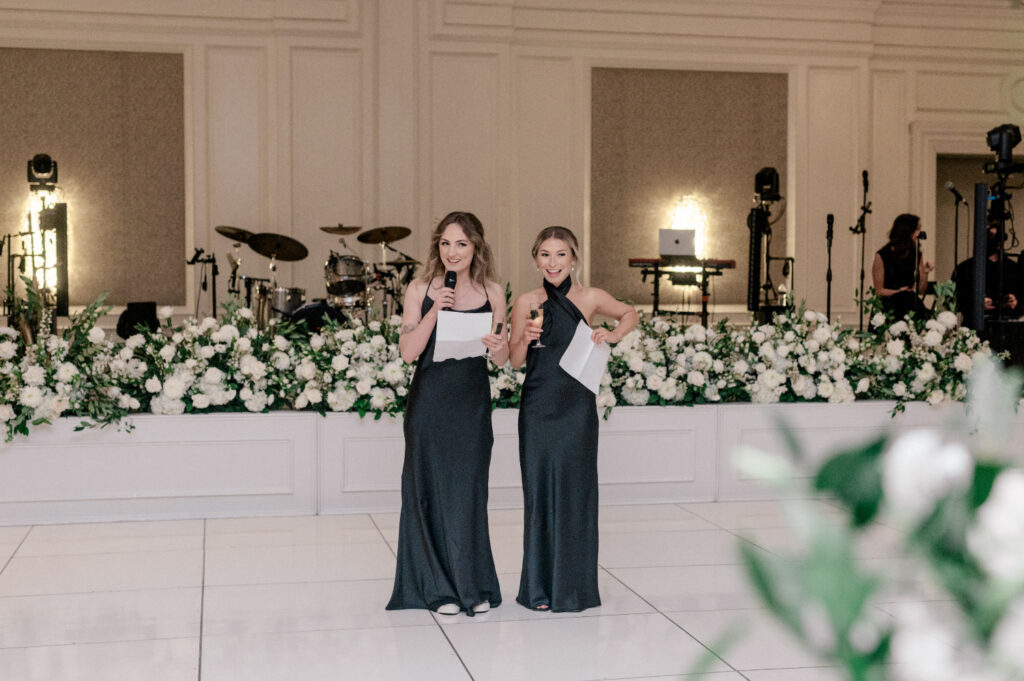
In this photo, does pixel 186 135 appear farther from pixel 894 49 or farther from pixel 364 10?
pixel 894 49

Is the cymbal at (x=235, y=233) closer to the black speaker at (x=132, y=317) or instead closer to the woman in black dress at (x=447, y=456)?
the black speaker at (x=132, y=317)

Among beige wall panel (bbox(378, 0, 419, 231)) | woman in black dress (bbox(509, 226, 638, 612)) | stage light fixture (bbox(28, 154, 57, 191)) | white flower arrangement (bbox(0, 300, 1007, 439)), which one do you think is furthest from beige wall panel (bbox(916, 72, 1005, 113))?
woman in black dress (bbox(509, 226, 638, 612))

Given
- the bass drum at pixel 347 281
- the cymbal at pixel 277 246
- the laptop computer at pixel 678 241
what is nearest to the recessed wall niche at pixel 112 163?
the cymbal at pixel 277 246

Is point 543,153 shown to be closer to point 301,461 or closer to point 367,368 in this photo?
point 367,368

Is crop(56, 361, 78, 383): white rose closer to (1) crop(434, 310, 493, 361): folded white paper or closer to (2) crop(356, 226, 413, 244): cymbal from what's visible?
(1) crop(434, 310, 493, 361): folded white paper

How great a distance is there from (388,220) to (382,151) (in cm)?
71

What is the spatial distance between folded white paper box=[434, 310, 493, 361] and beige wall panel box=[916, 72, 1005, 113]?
1063 centimetres

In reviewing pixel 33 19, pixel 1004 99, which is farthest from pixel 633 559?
pixel 1004 99

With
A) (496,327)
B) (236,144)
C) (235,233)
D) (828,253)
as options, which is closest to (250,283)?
(235,233)

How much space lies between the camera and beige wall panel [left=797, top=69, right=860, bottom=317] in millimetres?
12812

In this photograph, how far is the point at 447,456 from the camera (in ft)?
13.4

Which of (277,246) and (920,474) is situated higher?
(277,246)

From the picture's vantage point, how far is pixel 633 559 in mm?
4961

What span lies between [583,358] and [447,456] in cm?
61
